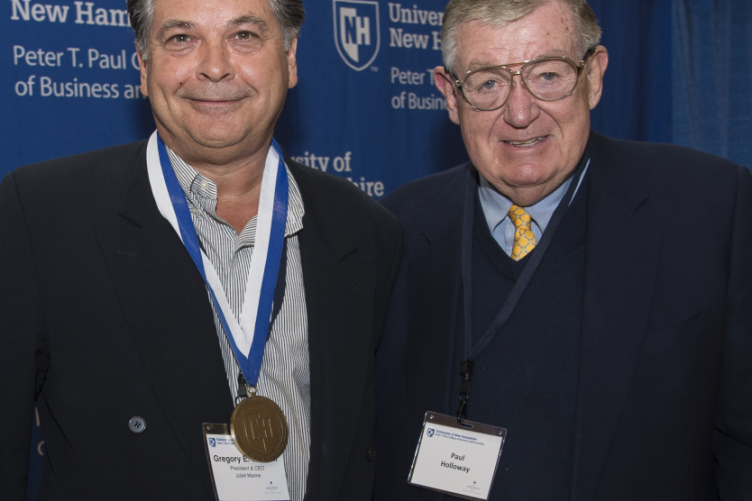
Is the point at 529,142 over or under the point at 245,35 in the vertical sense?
under

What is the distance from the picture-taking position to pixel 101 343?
175 cm

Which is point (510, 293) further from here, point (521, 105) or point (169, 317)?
point (169, 317)

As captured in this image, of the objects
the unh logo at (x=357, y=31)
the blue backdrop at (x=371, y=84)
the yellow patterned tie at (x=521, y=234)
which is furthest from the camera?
the unh logo at (x=357, y=31)

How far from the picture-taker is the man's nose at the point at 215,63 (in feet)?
6.05

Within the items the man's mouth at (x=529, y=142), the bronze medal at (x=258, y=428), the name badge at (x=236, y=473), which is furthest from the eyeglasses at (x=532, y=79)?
the name badge at (x=236, y=473)

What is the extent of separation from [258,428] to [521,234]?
100cm

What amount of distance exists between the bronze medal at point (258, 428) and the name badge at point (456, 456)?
1.58 feet

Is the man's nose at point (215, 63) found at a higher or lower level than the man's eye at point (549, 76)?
higher

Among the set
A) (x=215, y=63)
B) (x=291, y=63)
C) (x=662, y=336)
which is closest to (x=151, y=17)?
(x=215, y=63)

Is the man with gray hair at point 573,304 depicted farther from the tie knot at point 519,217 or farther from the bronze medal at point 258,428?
the bronze medal at point 258,428

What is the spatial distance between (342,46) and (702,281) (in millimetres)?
2327

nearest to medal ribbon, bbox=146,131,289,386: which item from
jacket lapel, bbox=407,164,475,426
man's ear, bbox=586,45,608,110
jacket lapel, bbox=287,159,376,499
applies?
jacket lapel, bbox=287,159,376,499

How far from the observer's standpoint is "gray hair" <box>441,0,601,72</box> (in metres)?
1.90

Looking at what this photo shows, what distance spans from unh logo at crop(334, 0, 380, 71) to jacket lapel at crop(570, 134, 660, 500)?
196 cm
